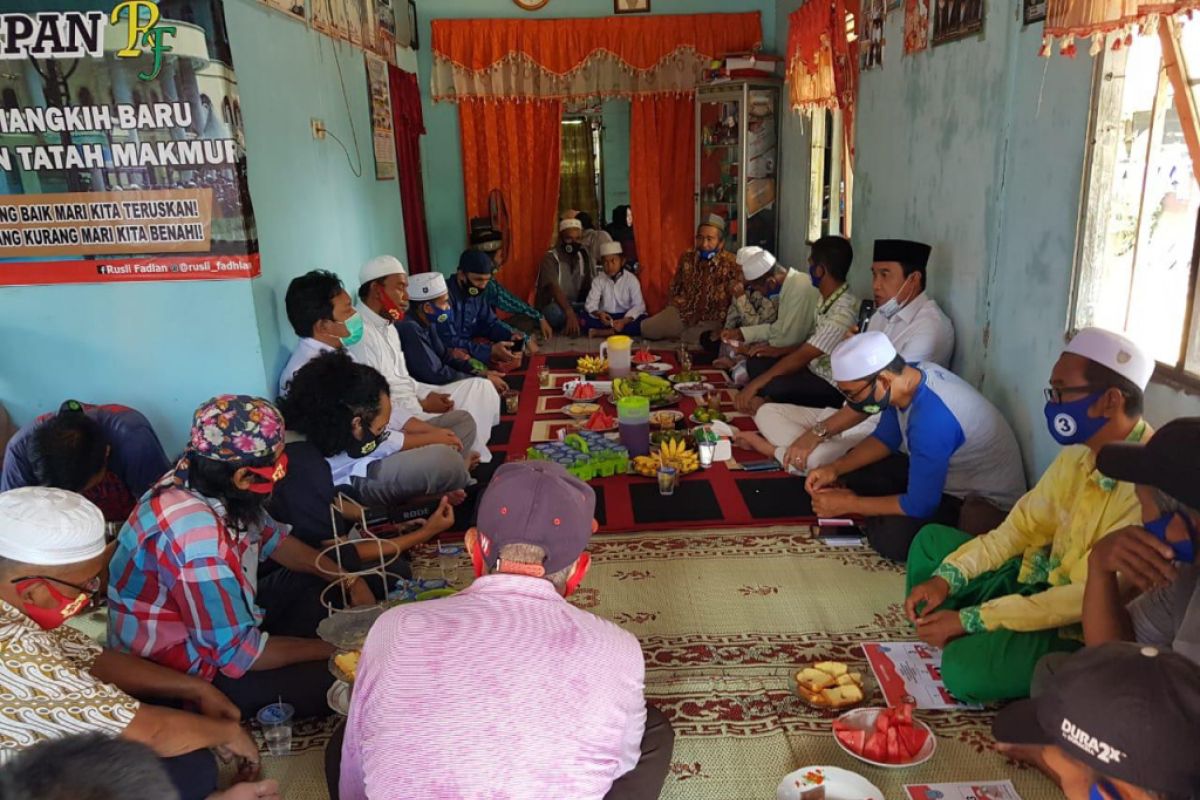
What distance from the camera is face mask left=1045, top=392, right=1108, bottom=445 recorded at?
230cm

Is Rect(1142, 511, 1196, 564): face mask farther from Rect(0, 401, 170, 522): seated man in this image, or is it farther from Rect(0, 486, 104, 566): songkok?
Rect(0, 401, 170, 522): seated man

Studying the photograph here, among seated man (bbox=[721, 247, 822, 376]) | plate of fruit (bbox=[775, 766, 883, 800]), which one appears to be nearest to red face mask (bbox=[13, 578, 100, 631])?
plate of fruit (bbox=[775, 766, 883, 800])

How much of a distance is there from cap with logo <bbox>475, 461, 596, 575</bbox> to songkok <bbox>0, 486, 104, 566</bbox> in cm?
85

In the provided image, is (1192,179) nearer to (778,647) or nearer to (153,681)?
(778,647)

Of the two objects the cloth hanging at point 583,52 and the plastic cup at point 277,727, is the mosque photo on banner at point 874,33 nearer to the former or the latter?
the cloth hanging at point 583,52

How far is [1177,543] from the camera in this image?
1803mm

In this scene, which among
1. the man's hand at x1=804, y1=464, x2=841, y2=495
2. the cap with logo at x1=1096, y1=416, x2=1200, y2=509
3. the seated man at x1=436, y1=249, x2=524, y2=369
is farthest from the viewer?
the seated man at x1=436, y1=249, x2=524, y2=369

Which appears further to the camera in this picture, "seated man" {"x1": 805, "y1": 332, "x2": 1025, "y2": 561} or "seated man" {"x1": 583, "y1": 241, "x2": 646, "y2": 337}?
"seated man" {"x1": 583, "y1": 241, "x2": 646, "y2": 337}

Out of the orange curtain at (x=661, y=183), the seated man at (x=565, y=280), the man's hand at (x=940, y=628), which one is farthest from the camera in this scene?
the orange curtain at (x=661, y=183)

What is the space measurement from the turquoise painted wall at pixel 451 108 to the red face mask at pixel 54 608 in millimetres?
6886

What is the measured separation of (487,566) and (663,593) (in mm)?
1663

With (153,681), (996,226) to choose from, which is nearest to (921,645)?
(996,226)

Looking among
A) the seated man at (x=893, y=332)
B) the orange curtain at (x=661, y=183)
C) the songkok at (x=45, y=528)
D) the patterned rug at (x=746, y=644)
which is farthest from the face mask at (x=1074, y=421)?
the orange curtain at (x=661, y=183)

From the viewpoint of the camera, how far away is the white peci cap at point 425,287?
5180 mm
